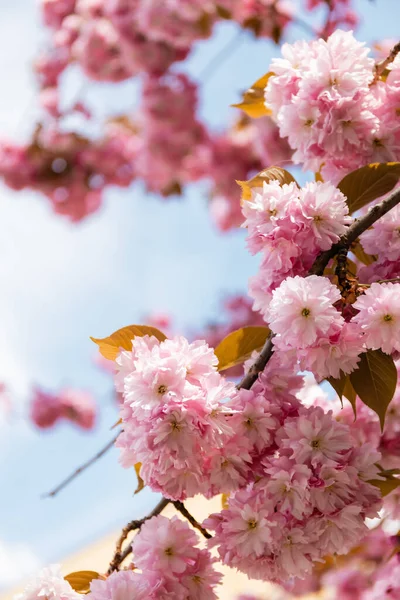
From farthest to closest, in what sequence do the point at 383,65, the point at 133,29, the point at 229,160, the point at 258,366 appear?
the point at 229,160, the point at 133,29, the point at 383,65, the point at 258,366

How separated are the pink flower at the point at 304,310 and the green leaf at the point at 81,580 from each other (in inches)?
15.9

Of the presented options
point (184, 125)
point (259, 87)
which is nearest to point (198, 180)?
point (184, 125)

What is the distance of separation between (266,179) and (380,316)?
0.23 metres

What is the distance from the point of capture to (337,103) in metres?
0.87

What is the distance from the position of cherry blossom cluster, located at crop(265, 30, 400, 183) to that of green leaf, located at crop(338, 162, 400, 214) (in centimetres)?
7

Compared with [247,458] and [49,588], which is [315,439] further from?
[49,588]

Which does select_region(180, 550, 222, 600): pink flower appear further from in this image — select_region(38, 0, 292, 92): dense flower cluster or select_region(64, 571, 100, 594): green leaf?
select_region(38, 0, 292, 92): dense flower cluster

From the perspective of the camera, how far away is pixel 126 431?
730 mm

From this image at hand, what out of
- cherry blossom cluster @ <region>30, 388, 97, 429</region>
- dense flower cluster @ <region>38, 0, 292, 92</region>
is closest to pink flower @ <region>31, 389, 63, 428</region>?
cherry blossom cluster @ <region>30, 388, 97, 429</region>

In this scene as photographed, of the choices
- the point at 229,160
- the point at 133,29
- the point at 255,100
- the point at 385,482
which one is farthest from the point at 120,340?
the point at 229,160

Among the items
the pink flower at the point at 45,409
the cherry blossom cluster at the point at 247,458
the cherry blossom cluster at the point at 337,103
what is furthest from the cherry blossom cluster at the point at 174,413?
the pink flower at the point at 45,409

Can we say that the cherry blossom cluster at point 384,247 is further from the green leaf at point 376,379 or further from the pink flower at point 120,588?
the pink flower at point 120,588

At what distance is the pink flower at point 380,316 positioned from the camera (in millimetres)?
673

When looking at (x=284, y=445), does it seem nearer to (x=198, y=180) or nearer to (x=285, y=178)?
(x=285, y=178)
